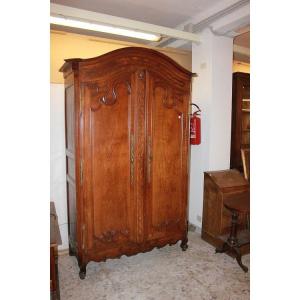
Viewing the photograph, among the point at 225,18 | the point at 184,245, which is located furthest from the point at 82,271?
the point at 225,18

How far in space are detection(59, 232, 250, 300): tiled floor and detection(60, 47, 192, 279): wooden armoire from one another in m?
0.20

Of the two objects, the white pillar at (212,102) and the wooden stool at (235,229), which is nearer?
the wooden stool at (235,229)

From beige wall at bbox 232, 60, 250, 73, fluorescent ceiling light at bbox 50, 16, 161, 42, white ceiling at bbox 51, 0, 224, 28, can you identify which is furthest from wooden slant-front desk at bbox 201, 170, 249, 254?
beige wall at bbox 232, 60, 250, 73

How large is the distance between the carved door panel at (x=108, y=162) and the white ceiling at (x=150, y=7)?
100 cm

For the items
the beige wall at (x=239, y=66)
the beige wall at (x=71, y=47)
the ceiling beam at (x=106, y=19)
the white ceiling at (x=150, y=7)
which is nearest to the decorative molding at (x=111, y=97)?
the ceiling beam at (x=106, y=19)

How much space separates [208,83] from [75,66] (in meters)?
1.85

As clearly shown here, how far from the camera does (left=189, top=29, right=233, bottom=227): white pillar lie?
3637 millimetres

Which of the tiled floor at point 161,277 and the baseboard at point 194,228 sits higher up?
the baseboard at point 194,228

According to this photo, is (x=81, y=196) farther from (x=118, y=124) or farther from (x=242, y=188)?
(x=242, y=188)

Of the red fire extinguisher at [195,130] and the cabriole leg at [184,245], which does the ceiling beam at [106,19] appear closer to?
the red fire extinguisher at [195,130]

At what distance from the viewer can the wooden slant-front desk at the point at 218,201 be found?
3391mm

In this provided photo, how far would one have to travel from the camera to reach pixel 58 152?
3.32 metres

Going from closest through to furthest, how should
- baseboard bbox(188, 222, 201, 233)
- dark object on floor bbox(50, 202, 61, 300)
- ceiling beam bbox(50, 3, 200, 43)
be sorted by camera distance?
1. dark object on floor bbox(50, 202, 61, 300)
2. ceiling beam bbox(50, 3, 200, 43)
3. baseboard bbox(188, 222, 201, 233)

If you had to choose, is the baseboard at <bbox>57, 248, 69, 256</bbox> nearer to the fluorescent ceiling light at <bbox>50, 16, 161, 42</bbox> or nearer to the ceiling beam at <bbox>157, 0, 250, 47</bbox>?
the fluorescent ceiling light at <bbox>50, 16, 161, 42</bbox>
